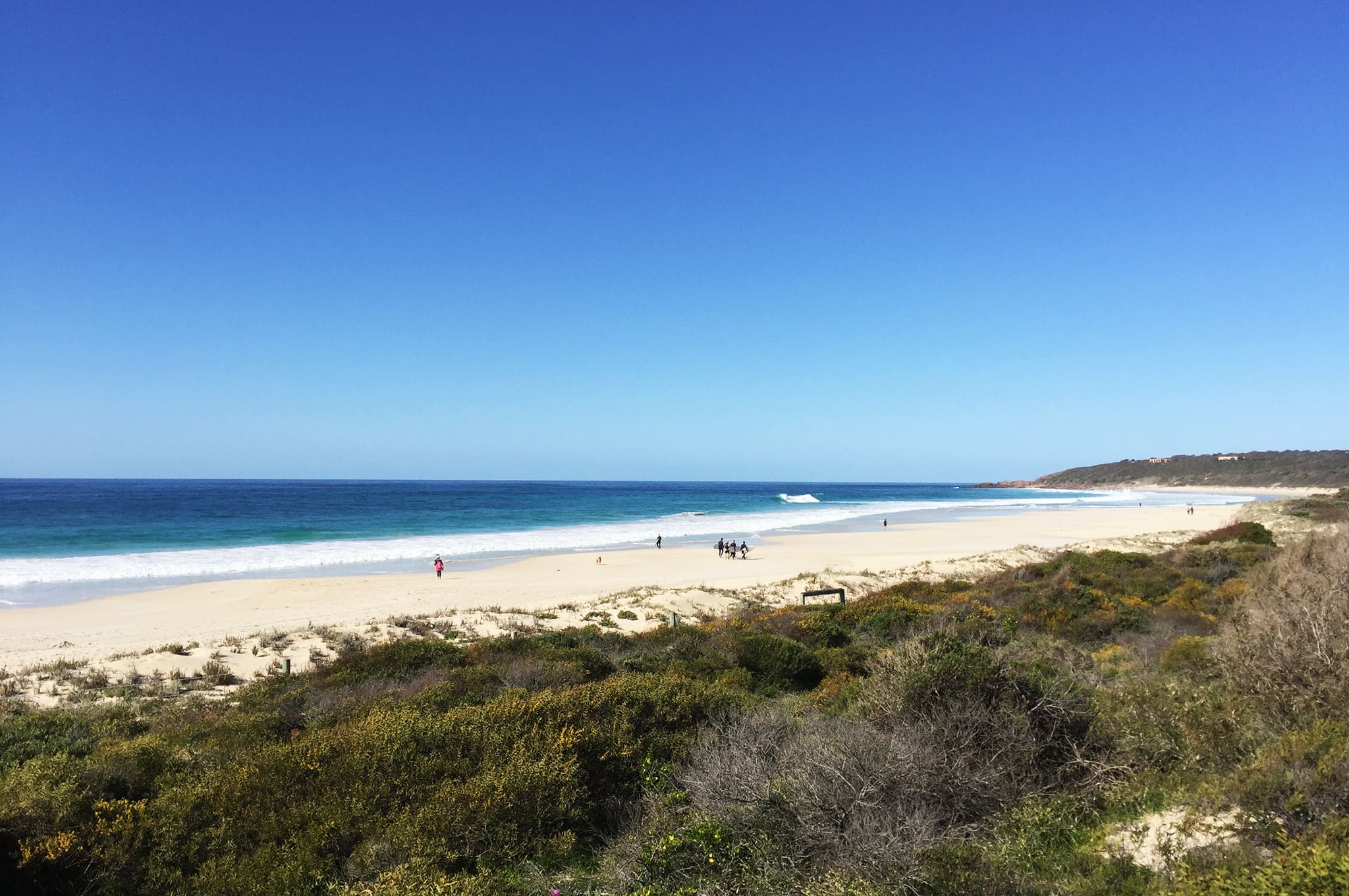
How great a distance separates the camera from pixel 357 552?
38.1m

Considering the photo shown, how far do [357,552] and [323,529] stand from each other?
15215 mm

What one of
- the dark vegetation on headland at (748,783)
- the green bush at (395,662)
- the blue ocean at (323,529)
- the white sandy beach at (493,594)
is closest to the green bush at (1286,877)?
the dark vegetation on headland at (748,783)

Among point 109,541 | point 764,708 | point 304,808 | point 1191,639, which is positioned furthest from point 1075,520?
point 109,541

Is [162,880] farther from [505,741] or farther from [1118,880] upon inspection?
[1118,880]

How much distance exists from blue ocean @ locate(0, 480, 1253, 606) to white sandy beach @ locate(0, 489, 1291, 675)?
3873 mm

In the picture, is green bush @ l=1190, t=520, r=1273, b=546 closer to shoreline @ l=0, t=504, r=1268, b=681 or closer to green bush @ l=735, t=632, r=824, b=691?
shoreline @ l=0, t=504, r=1268, b=681

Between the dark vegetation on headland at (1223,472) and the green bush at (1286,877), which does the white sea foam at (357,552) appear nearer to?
the green bush at (1286,877)

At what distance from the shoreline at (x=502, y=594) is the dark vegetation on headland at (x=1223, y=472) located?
300ft

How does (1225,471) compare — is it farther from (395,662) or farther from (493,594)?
(395,662)

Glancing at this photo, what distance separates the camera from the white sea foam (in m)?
30.3

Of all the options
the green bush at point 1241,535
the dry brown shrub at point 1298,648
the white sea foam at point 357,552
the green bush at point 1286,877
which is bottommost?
the white sea foam at point 357,552

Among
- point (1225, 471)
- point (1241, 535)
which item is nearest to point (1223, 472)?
point (1225, 471)

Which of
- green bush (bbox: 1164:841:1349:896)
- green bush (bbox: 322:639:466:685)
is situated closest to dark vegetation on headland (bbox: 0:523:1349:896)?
green bush (bbox: 1164:841:1349:896)

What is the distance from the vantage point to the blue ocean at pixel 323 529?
103 feet
